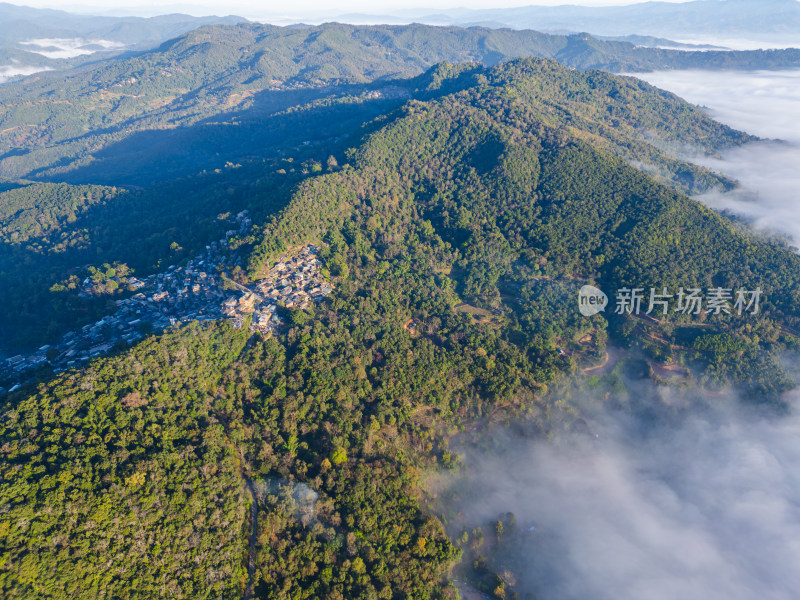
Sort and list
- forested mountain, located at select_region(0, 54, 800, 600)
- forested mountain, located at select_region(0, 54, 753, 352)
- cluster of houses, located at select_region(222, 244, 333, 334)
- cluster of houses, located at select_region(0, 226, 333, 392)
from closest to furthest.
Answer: forested mountain, located at select_region(0, 54, 800, 600), cluster of houses, located at select_region(0, 226, 333, 392), cluster of houses, located at select_region(222, 244, 333, 334), forested mountain, located at select_region(0, 54, 753, 352)

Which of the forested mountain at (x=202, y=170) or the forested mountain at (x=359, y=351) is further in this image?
the forested mountain at (x=202, y=170)

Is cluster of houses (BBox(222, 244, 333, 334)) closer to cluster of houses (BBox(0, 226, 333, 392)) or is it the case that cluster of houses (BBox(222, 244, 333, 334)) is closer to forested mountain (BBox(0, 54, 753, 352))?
cluster of houses (BBox(0, 226, 333, 392))

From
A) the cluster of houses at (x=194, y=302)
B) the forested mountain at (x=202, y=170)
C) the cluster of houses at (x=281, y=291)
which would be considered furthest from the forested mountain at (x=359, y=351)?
the cluster of houses at (x=194, y=302)

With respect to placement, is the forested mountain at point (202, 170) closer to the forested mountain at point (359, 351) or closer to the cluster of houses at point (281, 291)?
the forested mountain at point (359, 351)

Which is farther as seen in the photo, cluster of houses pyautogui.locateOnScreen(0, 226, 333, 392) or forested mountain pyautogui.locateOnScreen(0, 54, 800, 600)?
cluster of houses pyautogui.locateOnScreen(0, 226, 333, 392)

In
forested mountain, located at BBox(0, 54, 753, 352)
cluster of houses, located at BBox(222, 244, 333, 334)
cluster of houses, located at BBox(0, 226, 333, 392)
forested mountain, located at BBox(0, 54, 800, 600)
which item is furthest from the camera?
forested mountain, located at BBox(0, 54, 753, 352)

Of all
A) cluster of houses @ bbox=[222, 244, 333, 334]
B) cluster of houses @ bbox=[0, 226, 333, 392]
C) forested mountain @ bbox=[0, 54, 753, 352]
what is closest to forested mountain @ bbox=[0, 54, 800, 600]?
forested mountain @ bbox=[0, 54, 753, 352]

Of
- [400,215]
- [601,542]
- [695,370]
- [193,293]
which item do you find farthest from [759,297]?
[193,293]

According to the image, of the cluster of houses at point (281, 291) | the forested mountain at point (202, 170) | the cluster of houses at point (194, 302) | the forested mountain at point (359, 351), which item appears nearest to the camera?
the forested mountain at point (359, 351)
